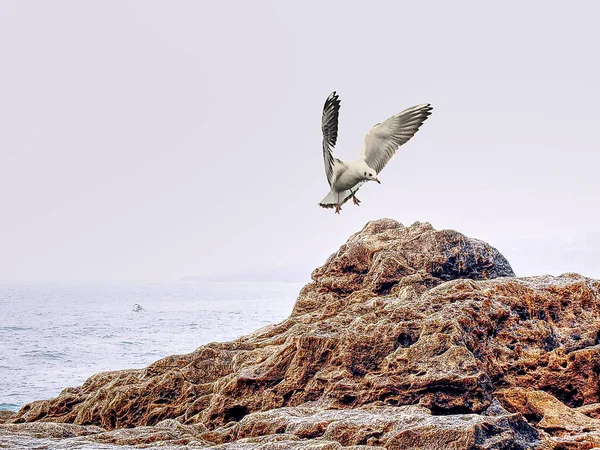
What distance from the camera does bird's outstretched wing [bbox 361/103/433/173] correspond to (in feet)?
46.4

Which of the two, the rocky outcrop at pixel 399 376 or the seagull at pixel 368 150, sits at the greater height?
the seagull at pixel 368 150

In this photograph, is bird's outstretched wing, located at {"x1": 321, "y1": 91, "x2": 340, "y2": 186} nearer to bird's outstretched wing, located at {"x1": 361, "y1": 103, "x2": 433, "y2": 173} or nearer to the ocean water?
bird's outstretched wing, located at {"x1": 361, "y1": 103, "x2": 433, "y2": 173}

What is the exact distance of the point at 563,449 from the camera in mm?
8078

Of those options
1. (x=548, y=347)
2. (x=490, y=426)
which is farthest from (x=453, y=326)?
A: (x=490, y=426)

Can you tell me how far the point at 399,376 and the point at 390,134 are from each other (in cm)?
664

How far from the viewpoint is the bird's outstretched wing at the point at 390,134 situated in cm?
1413

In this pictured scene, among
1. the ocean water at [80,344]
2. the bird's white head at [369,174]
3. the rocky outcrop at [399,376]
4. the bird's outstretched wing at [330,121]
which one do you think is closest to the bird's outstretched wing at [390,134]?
the bird's white head at [369,174]

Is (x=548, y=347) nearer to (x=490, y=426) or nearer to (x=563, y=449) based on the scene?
(x=563, y=449)

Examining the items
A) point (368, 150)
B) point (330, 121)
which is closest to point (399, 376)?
point (330, 121)

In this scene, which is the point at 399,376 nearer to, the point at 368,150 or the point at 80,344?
the point at 368,150

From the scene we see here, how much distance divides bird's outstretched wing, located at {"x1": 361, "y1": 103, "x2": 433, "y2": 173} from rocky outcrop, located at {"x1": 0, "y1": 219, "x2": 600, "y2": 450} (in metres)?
2.40

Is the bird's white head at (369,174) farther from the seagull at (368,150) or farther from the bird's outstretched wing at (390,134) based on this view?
→ the bird's outstretched wing at (390,134)

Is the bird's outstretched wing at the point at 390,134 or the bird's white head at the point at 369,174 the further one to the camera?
the bird's white head at the point at 369,174

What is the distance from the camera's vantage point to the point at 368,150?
49.2 feet
